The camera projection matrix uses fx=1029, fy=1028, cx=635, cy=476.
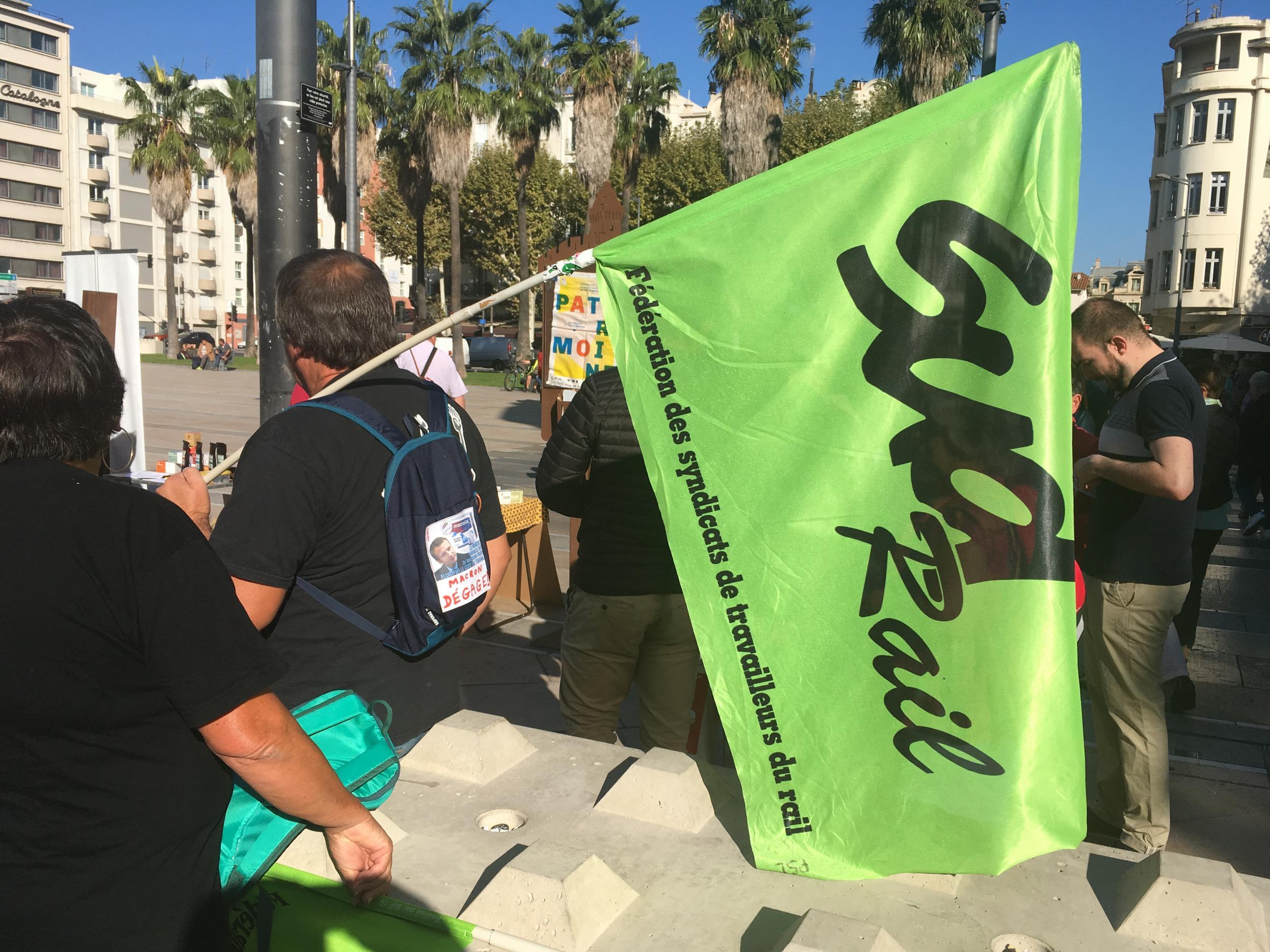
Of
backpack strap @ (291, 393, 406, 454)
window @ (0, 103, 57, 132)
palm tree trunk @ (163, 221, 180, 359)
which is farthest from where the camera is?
window @ (0, 103, 57, 132)

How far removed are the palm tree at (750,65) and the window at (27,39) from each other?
212 ft

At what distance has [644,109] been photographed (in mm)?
37031

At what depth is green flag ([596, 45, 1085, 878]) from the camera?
1.91 meters

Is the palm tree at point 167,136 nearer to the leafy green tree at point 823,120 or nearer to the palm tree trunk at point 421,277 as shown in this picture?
the palm tree trunk at point 421,277

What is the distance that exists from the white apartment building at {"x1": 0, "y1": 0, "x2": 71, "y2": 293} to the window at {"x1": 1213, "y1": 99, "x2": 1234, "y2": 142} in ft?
228

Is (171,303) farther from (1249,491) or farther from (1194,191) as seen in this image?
(1194,191)

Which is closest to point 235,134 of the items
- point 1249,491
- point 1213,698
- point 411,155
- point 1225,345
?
point 411,155

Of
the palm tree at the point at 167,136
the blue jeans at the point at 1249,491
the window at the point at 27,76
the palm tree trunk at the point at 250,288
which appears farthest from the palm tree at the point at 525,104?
the window at the point at 27,76

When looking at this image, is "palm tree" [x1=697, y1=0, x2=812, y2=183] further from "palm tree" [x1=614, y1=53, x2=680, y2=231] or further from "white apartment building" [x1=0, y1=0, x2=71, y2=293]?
"white apartment building" [x1=0, y1=0, x2=71, y2=293]

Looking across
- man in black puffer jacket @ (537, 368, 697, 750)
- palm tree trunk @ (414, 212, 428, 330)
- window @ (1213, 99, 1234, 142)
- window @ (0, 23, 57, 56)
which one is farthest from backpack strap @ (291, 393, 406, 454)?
window @ (0, 23, 57, 56)

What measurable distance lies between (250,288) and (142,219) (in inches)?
1701

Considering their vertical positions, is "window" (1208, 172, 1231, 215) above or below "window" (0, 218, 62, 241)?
above

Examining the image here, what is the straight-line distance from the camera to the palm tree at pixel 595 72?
32.4 metres

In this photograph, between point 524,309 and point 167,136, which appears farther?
point 167,136
